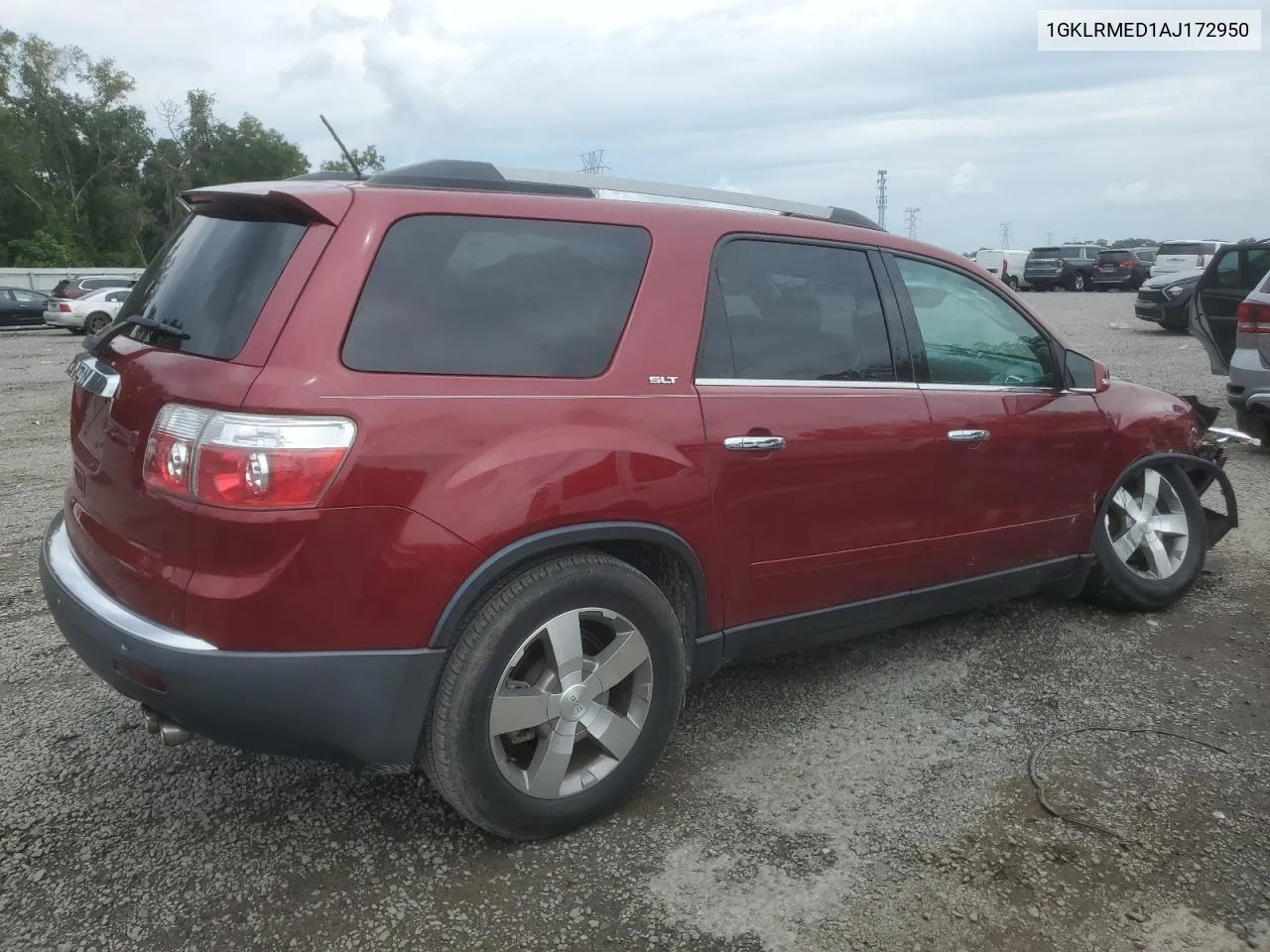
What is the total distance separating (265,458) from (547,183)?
46.3 inches

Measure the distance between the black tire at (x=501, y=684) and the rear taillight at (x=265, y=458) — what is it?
54 centimetres

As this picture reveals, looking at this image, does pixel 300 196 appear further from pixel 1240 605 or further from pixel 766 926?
pixel 1240 605

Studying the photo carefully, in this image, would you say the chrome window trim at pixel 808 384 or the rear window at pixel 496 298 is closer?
the rear window at pixel 496 298

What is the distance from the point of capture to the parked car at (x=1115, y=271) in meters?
33.2

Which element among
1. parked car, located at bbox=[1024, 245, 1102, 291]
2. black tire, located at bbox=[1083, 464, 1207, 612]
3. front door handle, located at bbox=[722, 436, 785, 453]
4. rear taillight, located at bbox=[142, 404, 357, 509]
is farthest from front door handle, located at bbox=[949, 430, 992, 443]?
parked car, located at bbox=[1024, 245, 1102, 291]

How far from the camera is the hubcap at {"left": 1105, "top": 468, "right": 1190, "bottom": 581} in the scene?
4.52 meters

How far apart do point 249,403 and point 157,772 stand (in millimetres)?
1471

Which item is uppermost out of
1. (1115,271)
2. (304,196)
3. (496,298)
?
(304,196)

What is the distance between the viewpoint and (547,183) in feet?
9.76

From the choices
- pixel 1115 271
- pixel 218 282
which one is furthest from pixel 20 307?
pixel 1115 271

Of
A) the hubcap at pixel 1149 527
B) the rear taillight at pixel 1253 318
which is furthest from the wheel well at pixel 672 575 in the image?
the rear taillight at pixel 1253 318

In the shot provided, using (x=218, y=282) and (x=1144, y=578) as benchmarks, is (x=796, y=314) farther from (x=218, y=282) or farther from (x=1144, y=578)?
(x=1144, y=578)

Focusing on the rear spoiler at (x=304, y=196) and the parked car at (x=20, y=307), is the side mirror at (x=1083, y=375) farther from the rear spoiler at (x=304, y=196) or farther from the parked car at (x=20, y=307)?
the parked car at (x=20, y=307)

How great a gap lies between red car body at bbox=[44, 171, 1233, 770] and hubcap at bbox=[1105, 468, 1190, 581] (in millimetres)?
1439
